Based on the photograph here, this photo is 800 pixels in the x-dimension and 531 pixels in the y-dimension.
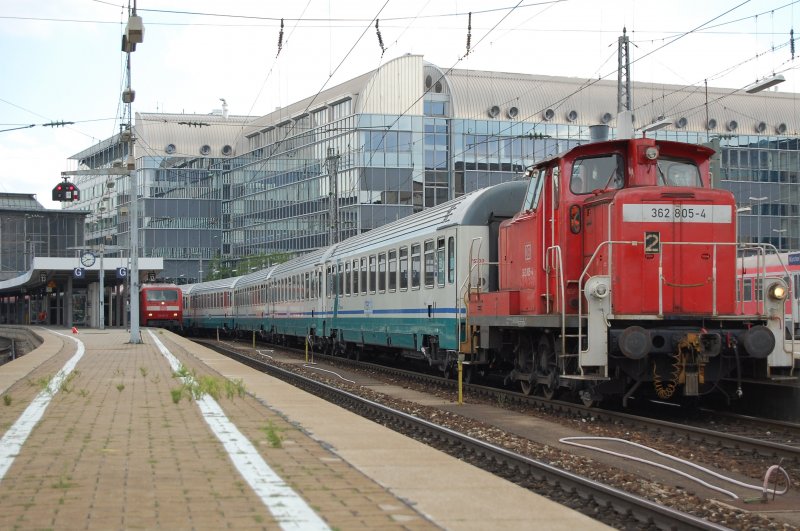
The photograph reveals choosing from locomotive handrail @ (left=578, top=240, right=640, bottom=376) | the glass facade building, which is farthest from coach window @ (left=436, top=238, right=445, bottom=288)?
the glass facade building

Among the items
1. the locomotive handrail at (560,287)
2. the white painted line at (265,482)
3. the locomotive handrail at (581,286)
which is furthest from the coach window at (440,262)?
the white painted line at (265,482)

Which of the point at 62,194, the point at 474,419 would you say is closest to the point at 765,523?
the point at 474,419

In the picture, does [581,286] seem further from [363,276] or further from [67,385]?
[363,276]

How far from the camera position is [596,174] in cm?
1459

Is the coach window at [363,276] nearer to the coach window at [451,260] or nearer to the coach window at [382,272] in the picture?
the coach window at [382,272]

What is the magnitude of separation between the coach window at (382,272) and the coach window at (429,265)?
12.4 ft

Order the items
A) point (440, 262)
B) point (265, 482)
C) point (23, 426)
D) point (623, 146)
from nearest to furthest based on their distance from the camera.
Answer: point (265, 482), point (23, 426), point (623, 146), point (440, 262)

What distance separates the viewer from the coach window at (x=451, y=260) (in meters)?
19.5

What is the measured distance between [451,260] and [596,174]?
563cm

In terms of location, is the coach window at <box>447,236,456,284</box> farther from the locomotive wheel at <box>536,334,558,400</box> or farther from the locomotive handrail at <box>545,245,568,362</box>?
the locomotive handrail at <box>545,245,568,362</box>

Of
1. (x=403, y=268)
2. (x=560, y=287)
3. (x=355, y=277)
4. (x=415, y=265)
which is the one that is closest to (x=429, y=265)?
(x=415, y=265)

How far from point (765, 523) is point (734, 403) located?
9.63 meters

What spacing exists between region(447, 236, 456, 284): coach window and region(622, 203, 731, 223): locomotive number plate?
6.05m

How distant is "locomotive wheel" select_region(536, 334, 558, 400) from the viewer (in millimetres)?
15438
